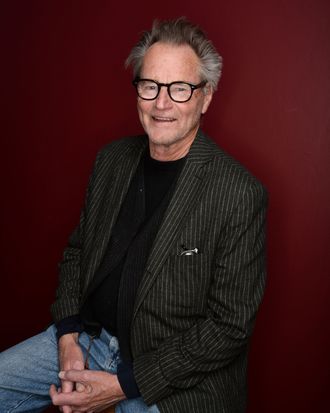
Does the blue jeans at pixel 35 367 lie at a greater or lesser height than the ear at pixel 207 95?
lesser

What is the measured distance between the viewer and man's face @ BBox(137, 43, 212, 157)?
185 cm

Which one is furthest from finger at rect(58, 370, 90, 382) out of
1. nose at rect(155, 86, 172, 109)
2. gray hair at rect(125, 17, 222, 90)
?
gray hair at rect(125, 17, 222, 90)

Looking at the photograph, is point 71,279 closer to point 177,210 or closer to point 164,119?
Result: point 177,210

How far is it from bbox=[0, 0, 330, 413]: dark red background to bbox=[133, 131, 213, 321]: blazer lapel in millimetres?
364

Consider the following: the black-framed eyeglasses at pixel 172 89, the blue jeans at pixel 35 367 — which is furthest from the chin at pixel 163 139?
the blue jeans at pixel 35 367

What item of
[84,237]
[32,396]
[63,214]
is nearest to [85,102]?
[63,214]

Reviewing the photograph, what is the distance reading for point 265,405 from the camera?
2352mm

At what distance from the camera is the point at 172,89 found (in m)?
1.87

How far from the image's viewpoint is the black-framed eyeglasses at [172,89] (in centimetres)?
186

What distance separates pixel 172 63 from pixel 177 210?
1.69 ft

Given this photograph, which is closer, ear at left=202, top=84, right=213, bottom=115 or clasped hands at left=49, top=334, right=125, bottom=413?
clasped hands at left=49, top=334, right=125, bottom=413

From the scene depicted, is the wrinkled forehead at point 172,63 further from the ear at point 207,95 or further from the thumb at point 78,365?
the thumb at point 78,365

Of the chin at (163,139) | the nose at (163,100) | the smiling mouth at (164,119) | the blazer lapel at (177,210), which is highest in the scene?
the nose at (163,100)

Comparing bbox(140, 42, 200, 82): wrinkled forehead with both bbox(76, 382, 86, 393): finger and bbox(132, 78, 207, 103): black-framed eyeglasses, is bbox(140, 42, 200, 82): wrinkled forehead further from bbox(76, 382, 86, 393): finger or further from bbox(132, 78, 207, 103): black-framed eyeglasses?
bbox(76, 382, 86, 393): finger
